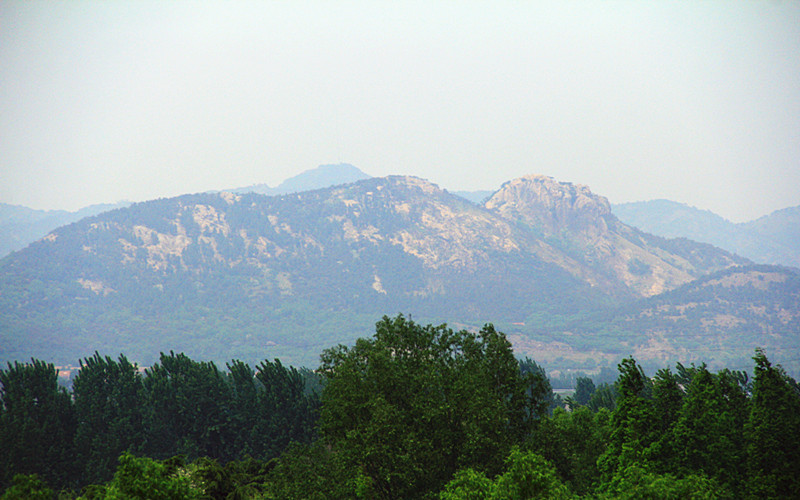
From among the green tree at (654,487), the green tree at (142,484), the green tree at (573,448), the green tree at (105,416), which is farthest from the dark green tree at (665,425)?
the green tree at (105,416)

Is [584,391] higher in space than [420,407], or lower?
lower

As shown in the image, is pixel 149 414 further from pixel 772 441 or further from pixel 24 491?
A: pixel 772 441

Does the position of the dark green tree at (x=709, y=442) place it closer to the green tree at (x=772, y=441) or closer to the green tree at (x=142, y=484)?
the green tree at (x=772, y=441)

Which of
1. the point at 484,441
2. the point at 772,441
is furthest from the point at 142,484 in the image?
the point at 772,441

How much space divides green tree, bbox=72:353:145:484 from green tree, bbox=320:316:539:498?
146ft

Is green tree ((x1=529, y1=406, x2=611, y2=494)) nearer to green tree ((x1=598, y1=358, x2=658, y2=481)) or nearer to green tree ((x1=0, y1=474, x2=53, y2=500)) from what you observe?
green tree ((x1=598, y1=358, x2=658, y2=481))

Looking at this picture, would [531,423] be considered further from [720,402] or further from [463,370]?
[720,402]

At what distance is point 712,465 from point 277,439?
57.2 metres

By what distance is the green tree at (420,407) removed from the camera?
39.6 metres

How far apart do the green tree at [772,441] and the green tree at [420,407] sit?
1463 centimetres

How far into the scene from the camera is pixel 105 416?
266ft

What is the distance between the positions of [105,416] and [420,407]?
58.5m

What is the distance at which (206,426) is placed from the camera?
83.9 m

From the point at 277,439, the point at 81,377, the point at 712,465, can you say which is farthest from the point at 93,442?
the point at 712,465
